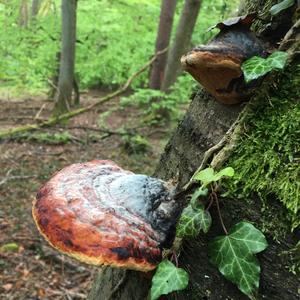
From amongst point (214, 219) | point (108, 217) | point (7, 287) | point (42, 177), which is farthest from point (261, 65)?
point (42, 177)

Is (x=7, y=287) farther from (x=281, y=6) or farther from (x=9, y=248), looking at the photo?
(x=281, y=6)

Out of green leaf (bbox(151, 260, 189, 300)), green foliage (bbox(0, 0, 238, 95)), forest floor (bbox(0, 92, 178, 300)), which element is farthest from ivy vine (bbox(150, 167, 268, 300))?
green foliage (bbox(0, 0, 238, 95))

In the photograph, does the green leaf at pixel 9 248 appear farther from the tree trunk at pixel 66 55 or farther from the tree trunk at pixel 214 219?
A: the tree trunk at pixel 66 55

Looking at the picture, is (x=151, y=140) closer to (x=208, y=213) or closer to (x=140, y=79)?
(x=140, y=79)

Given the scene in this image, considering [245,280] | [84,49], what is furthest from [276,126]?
[84,49]

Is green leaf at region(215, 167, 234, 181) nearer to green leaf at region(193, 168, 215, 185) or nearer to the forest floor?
green leaf at region(193, 168, 215, 185)
